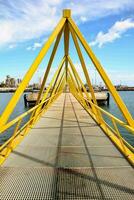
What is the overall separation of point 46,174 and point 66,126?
6.52 metres

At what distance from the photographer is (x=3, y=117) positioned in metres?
6.05

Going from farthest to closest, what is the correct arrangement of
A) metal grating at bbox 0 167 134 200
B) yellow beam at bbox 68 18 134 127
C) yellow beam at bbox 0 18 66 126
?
1. yellow beam at bbox 68 18 134 127
2. yellow beam at bbox 0 18 66 126
3. metal grating at bbox 0 167 134 200

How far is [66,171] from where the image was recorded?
19.3 feet

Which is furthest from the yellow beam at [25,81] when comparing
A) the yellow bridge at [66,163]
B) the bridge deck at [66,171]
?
the bridge deck at [66,171]

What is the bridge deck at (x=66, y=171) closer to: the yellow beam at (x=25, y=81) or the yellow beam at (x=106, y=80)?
the yellow beam at (x=106, y=80)

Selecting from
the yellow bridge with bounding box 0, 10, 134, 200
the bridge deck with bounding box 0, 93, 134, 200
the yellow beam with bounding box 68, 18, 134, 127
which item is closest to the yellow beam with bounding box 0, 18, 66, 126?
the yellow bridge with bounding box 0, 10, 134, 200

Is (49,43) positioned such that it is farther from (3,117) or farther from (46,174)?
(46,174)

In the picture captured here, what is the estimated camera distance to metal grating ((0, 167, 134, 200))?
4.72 m

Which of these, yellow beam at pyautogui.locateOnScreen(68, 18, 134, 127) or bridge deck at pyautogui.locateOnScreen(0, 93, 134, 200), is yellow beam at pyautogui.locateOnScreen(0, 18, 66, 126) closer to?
yellow beam at pyautogui.locateOnScreen(68, 18, 134, 127)

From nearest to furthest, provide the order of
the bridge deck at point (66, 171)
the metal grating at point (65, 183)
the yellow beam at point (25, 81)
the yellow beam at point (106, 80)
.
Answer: the metal grating at point (65, 183) < the bridge deck at point (66, 171) < the yellow beam at point (25, 81) < the yellow beam at point (106, 80)

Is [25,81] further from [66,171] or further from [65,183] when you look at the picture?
[65,183]

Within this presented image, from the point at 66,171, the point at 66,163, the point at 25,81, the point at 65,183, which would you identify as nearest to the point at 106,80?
the point at 25,81

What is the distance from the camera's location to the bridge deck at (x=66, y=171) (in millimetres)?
4832

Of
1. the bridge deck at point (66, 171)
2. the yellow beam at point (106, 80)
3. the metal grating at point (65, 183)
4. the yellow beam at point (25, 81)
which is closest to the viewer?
the metal grating at point (65, 183)
